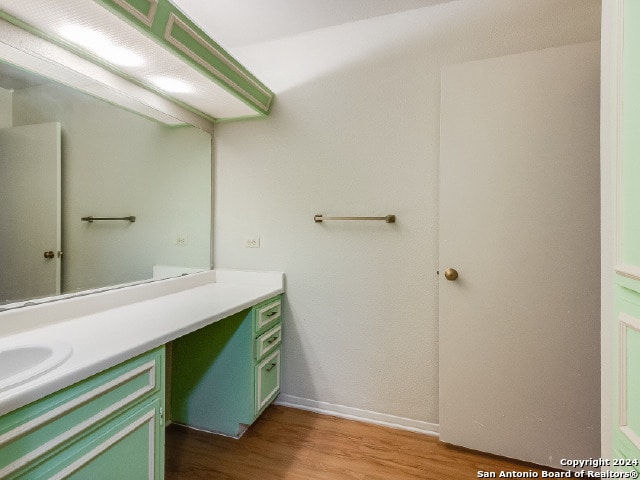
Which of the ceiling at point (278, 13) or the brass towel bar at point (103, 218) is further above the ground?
the ceiling at point (278, 13)

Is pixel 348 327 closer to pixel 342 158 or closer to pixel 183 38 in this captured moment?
pixel 342 158

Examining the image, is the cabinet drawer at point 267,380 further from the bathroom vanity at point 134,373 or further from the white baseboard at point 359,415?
the white baseboard at point 359,415

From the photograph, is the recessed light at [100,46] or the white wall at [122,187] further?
the white wall at [122,187]

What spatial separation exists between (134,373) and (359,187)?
151 centimetres

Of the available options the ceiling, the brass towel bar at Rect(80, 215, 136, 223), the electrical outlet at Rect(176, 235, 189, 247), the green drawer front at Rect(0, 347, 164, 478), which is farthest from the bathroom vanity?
the ceiling

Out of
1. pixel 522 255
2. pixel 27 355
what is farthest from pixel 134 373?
pixel 522 255

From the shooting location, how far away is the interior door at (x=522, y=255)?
1.56m

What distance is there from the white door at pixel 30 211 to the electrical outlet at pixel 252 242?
1.05m

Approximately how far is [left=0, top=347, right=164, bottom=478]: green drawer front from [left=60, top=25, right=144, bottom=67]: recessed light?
1.28 meters

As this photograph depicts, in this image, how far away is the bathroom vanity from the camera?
2.74ft

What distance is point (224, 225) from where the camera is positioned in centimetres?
240

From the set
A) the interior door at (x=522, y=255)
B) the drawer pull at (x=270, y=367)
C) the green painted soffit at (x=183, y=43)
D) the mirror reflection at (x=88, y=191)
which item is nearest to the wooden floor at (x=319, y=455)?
the interior door at (x=522, y=255)
